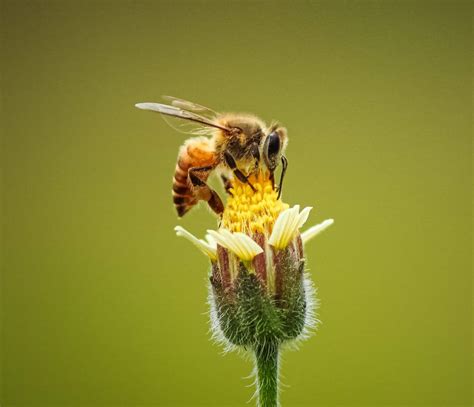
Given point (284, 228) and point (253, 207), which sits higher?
point (253, 207)

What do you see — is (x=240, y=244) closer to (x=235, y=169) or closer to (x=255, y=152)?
(x=235, y=169)

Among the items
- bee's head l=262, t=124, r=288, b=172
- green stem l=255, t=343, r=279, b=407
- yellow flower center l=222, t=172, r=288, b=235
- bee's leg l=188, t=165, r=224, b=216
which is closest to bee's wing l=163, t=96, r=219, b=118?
bee's leg l=188, t=165, r=224, b=216

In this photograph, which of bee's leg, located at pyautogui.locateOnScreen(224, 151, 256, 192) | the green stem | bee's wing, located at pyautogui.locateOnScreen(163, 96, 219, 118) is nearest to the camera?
the green stem

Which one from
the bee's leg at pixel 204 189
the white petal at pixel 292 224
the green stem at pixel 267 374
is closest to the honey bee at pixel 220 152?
the bee's leg at pixel 204 189

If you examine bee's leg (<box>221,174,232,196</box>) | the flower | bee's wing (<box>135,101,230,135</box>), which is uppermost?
bee's wing (<box>135,101,230,135</box>)

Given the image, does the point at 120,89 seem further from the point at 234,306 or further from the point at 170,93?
the point at 234,306

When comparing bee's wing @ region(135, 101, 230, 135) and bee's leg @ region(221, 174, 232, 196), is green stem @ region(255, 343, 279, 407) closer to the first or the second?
bee's leg @ region(221, 174, 232, 196)

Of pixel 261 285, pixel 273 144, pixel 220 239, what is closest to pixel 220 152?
A: pixel 273 144
